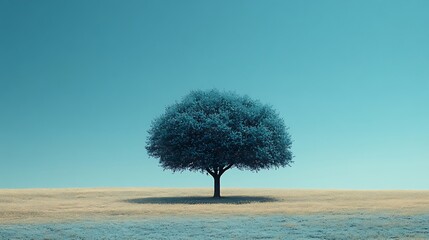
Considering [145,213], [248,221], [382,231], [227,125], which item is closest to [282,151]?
[227,125]

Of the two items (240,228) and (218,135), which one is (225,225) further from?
(218,135)

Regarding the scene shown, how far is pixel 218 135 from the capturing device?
56.7 metres

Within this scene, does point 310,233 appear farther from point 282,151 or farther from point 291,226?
point 282,151

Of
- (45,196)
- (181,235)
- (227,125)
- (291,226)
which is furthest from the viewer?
(45,196)

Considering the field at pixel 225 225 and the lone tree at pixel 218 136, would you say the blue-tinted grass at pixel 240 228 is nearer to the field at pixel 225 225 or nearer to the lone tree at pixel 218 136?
the field at pixel 225 225

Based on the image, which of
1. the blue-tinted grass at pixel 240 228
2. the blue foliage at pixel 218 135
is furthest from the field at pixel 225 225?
the blue foliage at pixel 218 135

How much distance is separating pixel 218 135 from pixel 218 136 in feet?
0.55

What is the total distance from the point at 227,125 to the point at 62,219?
1031 inches

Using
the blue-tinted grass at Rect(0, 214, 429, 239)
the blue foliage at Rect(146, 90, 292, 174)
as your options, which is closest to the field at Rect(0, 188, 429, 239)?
the blue-tinted grass at Rect(0, 214, 429, 239)

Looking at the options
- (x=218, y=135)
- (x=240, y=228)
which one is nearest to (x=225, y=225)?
(x=240, y=228)

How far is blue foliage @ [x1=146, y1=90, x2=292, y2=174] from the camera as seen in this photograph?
57094 mm

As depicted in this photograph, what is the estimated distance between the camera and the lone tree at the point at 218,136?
187 feet

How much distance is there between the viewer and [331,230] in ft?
92.2

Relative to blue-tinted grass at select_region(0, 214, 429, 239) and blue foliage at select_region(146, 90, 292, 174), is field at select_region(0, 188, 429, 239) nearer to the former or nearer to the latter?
blue-tinted grass at select_region(0, 214, 429, 239)
